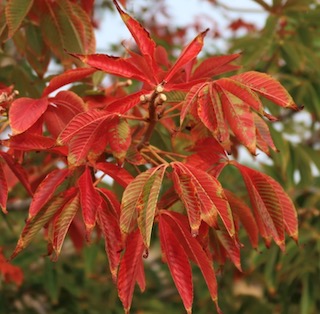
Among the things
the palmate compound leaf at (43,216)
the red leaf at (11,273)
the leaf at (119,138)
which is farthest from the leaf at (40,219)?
the red leaf at (11,273)

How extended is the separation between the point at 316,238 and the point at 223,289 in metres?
0.77

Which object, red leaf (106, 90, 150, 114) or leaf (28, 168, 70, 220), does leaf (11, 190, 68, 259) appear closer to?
leaf (28, 168, 70, 220)

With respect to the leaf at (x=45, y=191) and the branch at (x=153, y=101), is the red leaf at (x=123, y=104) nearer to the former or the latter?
the branch at (x=153, y=101)

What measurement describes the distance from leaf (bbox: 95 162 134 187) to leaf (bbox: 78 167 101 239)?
0.11 feet

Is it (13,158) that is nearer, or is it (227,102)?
(227,102)

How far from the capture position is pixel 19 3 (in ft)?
4.48

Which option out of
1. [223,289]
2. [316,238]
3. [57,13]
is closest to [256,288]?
[223,289]

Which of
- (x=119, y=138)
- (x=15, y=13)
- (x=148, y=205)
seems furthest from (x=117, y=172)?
(x=15, y=13)

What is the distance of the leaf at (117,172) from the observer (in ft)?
3.69

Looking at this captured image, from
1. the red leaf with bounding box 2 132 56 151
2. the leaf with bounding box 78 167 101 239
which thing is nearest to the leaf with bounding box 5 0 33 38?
the red leaf with bounding box 2 132 56 151

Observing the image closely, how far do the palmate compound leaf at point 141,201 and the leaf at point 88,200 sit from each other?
2.4 inches

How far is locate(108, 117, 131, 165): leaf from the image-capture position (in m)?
1.09

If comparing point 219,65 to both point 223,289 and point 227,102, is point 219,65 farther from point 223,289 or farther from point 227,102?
point 223,289

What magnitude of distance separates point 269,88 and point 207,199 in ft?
0.74
